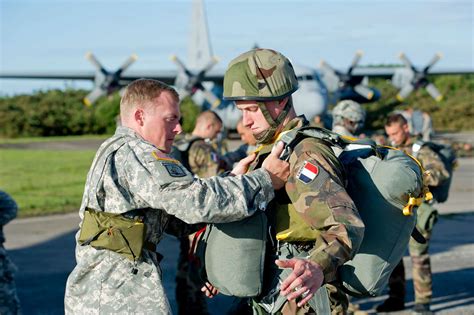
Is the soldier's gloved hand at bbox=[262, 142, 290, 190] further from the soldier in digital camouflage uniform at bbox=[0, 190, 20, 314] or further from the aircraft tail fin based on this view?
the aircraft tail fin

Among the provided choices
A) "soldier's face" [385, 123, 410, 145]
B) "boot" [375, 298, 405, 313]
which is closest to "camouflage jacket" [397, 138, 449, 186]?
"soldier's face" [385, 123, 410, 145]

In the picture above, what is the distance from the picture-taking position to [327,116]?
102 feet

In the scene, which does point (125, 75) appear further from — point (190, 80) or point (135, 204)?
point (135, 204)

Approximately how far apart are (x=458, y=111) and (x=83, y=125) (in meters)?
26.7

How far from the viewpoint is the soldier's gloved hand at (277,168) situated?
3.12 meters

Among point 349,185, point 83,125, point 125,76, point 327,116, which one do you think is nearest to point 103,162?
point 349,185

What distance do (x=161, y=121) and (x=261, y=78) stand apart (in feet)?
1.85

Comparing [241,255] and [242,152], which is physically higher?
[241,255]

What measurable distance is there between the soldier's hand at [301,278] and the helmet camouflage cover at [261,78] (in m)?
0.81

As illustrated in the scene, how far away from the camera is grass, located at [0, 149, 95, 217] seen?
1472 cm

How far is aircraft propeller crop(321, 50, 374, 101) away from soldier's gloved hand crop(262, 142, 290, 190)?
109 feet

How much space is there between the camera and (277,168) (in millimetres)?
3123

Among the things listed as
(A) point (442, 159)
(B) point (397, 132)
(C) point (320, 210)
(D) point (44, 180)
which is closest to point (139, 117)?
(C) point (320, 210)

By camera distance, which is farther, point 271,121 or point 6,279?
point 6,279
